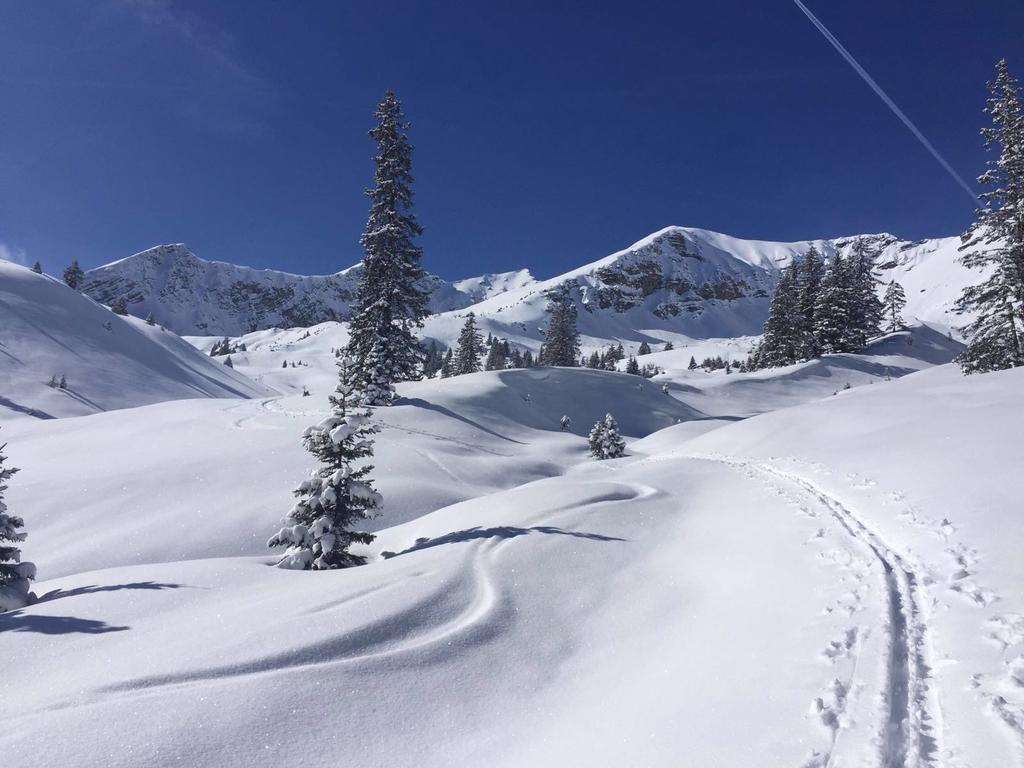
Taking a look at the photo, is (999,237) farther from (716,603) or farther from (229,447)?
(229,447)

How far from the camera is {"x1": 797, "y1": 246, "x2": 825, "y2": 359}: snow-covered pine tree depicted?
60.3 metres

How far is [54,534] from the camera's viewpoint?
13016 millimetres

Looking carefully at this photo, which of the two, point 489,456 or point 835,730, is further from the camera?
point 489,456

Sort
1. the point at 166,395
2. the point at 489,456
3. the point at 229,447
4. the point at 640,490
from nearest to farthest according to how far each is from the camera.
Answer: the point at 640,490 < the point at 229,447 < the point at 489,456 < the point at 166,395

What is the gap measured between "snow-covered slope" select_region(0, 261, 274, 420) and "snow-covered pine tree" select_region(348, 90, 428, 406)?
23301 millimetres

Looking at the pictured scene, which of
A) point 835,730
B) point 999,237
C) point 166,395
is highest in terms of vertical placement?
point 999,237

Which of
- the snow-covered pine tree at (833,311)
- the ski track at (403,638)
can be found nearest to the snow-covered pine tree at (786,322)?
the snow-covered pine tree at (833,311)

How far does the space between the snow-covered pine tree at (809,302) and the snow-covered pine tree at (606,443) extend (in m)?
44.3

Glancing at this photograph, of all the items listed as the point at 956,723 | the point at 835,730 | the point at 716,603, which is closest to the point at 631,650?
the point at 716,603

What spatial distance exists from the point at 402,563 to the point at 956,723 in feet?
23.7

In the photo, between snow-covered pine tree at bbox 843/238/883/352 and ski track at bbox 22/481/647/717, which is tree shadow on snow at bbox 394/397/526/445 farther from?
snow-covered pine tree at bbox 843/238/883/352

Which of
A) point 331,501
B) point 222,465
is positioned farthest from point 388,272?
point 331,501

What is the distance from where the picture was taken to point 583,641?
658 cm

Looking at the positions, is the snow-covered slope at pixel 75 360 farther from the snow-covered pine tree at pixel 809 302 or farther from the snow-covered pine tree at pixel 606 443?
the snow-covered pine tree at pixel 809 302
